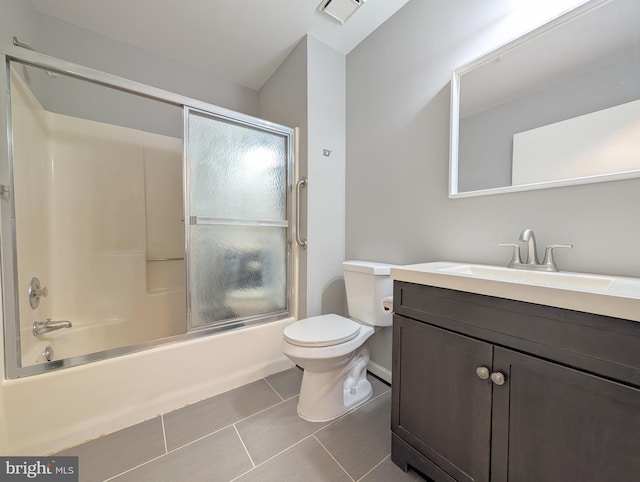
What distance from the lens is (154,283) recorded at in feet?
6.88

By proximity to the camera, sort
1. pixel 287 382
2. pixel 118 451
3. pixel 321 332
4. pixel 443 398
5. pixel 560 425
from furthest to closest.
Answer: pixel 287 382, pixel 321 332, pixel 118 451, pixel 443 398, pixel 560 425

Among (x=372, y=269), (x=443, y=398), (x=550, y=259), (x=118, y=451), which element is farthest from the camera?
(x=372, y=269)

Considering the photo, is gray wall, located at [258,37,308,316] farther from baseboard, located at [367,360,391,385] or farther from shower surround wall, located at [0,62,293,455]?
baseboard, located at [367,360,391,385]

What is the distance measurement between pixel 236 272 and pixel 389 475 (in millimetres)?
1357

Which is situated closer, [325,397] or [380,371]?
[325,397]

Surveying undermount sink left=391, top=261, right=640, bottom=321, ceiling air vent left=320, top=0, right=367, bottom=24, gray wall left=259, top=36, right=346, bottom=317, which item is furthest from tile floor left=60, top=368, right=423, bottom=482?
ceiling air vent left=320, top=0, right=367, bottom=24

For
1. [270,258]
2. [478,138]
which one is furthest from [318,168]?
[478,138]

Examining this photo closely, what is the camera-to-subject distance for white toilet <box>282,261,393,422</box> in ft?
4.14

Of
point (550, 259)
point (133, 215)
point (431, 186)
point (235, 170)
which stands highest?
point (235, 170)

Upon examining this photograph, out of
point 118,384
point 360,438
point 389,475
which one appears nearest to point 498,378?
point 389,475

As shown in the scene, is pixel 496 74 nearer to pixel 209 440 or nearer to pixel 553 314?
pixel 553 314

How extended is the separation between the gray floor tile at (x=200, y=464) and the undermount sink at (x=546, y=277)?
1.28 m

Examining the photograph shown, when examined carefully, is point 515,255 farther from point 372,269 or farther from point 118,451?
point 118,451

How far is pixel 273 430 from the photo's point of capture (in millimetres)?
1251
